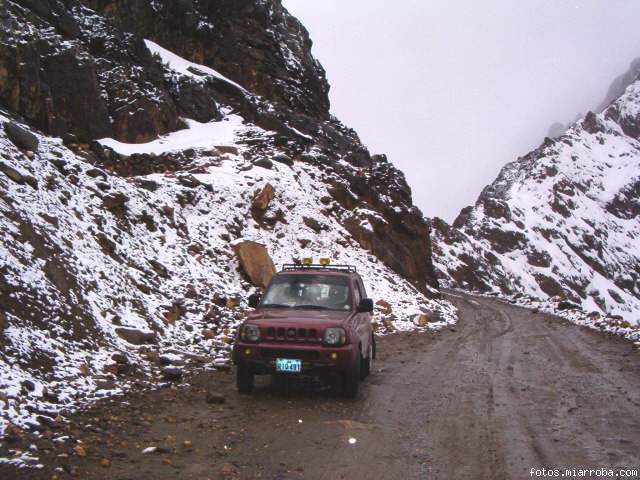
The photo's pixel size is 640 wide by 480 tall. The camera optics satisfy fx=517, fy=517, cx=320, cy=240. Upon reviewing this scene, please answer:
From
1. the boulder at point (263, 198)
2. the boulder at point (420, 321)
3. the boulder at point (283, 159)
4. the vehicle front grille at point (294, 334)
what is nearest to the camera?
the vehicle front grille at point (294, 334)

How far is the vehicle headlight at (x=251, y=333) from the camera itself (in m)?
7.73

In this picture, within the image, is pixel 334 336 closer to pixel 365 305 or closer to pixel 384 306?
pixel 365 305

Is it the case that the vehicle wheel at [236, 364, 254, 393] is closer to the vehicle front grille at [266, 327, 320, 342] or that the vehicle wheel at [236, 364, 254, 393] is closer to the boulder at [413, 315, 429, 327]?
the vehicle front grille at [266, 327, 320, 342]

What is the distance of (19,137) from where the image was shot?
11.7 metres

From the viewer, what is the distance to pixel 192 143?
23.9 metres

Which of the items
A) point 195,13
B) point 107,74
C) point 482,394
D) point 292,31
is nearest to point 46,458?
point 482,394

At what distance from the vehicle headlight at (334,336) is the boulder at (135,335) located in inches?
157

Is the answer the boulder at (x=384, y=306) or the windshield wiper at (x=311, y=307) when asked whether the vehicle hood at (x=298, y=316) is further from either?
the boulder at (x=384, y=306)

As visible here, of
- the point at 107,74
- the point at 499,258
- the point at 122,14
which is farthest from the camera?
the point at 499,258

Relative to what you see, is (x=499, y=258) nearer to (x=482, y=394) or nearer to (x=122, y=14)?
(x=122, y=14)

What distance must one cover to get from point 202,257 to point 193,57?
2483 cm

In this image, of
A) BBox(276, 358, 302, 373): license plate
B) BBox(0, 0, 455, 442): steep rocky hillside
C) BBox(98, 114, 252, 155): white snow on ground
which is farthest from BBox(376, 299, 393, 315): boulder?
BBox(276, 358, 302, 373): license plate

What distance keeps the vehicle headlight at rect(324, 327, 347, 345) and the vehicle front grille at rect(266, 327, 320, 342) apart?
15cm

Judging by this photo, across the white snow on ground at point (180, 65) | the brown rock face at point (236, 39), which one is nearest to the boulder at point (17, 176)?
the white snow on ground at point (180, 65)
